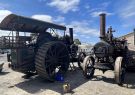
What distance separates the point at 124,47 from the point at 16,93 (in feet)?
28.2

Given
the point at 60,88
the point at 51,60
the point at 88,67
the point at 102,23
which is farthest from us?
the point at 102,23

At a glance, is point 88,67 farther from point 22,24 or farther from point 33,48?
point 22,24

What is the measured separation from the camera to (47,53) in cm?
1259

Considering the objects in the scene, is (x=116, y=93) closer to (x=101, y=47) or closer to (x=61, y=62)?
(x=101, y=47)

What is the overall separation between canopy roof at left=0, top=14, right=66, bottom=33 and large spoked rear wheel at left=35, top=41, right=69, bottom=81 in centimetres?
153

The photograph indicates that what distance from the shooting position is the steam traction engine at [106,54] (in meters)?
12.5

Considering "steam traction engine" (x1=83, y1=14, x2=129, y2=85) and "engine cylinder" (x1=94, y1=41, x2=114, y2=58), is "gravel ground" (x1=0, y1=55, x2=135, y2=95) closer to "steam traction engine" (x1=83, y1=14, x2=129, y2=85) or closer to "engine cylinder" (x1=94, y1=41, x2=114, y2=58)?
"steam traction engine" (x1=83, y1=14, x2=129, y2=85)

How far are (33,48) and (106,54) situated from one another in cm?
487

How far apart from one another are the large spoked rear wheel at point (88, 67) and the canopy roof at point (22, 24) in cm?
353

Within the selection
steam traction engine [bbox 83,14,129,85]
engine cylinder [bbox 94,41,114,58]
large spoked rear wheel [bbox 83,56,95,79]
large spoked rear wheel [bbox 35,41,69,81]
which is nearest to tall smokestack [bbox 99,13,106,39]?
steam traction engine [bbox 83,14,129,85]

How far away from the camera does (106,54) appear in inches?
492

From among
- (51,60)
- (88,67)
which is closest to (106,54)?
(88,67)

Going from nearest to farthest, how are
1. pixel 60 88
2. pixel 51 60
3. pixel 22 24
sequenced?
pixel 60 88 → pixel 51 60 → pixel 22 24

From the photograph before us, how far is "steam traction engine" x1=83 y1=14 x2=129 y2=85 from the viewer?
41.0 feet
